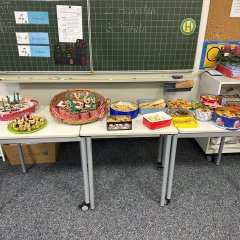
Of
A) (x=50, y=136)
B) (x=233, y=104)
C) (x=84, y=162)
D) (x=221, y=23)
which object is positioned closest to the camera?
(x=50, y=136)

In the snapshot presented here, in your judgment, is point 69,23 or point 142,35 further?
point 142,35

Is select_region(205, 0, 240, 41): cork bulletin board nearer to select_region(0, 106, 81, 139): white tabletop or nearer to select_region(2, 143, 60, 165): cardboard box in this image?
select_region(0, 106, 81, 139): white tabletop

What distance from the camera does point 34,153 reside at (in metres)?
2.59

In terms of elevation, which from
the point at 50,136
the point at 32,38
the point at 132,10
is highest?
the point at 132,10

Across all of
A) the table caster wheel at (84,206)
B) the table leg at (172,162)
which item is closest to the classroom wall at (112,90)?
the table leg at (172,162)

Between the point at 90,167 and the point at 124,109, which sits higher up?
the point at 124,109

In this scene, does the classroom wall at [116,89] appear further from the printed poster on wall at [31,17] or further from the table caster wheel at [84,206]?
the table caster wheel at [84,206]

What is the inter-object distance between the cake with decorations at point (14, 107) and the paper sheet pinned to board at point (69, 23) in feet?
2.39

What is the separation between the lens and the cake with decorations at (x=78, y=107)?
184cm

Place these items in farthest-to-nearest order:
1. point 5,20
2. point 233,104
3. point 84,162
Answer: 1. point 5,20
2. point 233,104
3. point 84,162

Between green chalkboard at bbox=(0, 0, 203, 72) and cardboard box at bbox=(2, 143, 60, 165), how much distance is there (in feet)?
2.63

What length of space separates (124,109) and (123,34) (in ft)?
2.75

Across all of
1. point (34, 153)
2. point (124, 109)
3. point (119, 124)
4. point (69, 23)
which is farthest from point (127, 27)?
point (34, 153)

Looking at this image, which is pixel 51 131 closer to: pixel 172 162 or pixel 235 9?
pixel 172 162
